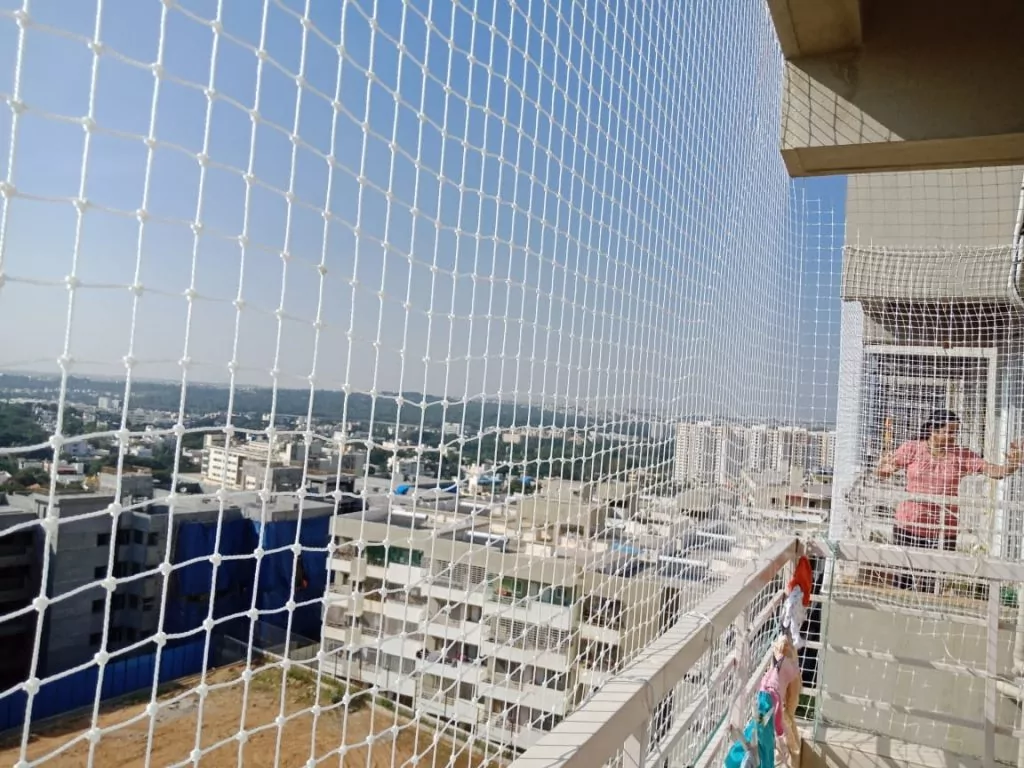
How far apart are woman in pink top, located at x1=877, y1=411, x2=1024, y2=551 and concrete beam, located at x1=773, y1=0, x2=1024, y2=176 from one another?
169 cm

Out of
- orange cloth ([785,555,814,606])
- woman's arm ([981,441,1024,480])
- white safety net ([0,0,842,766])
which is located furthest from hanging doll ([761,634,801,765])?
woman's arm ([981,441,1024,480])

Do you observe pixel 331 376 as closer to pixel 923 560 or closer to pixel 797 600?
pixel 797 600

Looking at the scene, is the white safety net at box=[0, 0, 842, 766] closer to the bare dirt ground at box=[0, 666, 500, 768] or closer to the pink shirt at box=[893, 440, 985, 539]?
the bare dirt ground at box=[0, 666, 500, 768]

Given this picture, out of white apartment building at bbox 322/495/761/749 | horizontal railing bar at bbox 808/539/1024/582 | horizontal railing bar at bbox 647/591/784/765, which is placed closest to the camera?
white apartment building at bbox 322/495/761/749

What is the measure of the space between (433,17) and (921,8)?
1.44 m

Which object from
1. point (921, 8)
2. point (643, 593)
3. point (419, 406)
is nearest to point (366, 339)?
point (419, 406)

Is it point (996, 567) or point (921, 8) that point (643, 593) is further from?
point (921, 8)

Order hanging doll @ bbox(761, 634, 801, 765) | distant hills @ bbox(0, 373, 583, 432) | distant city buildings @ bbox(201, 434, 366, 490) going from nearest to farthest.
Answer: distant hills @ bbox(0, 373, 583, 432)
distant city buildings @ bbox(201, 434, 366, 490)
hanging doll @ bbox(761, 634, 801, 765)

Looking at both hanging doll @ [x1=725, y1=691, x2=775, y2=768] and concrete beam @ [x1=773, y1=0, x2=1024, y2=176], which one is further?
concrete beam @ [x1=773, y1=0, x2=1024, y2=176]

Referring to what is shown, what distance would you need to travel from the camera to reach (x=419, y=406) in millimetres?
1083

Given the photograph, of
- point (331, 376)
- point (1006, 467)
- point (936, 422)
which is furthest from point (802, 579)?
point (331, 376)

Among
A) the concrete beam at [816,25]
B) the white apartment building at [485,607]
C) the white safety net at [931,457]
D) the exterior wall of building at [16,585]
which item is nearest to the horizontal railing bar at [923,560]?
the white safety net at [931,457]

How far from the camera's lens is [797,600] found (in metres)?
2.20

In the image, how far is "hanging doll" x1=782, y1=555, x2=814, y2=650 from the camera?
2.13 m
